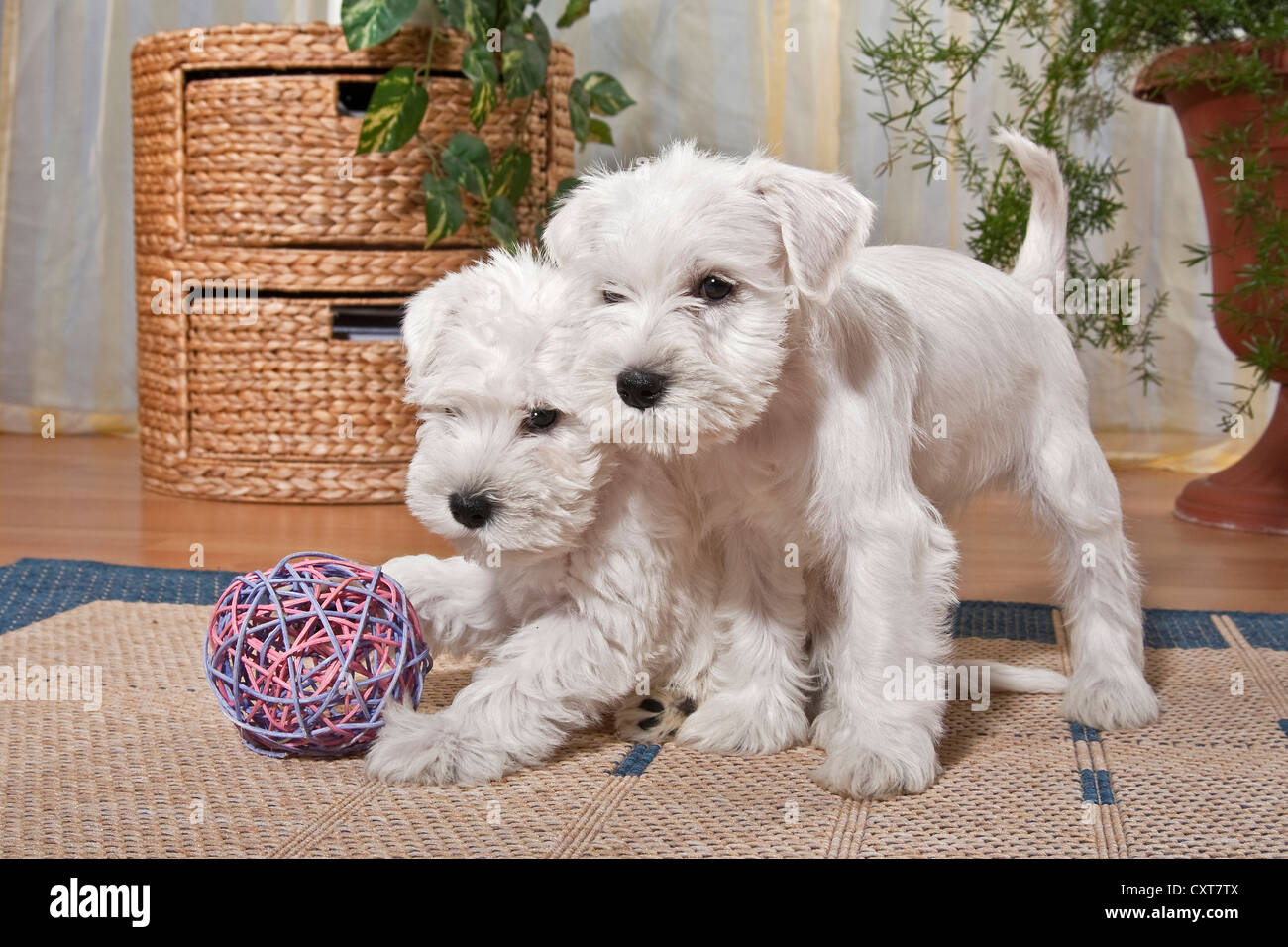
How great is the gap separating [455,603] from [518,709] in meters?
0.24

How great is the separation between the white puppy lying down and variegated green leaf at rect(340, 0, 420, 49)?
1731 mm

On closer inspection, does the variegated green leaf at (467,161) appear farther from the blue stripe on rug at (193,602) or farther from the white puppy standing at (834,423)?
the white puppy standing at (834,423)

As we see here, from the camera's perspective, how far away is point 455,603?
1.88 metres

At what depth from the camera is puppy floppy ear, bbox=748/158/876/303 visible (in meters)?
1.59

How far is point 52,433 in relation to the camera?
16.3 ft

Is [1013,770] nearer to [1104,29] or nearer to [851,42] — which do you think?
[1104,29]

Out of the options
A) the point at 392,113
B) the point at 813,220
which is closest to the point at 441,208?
the point at 392,113

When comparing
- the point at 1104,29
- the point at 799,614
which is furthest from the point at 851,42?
the point at 799,614

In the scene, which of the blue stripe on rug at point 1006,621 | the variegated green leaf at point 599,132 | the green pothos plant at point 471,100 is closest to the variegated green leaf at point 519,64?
the green pothos plant at point 471,100

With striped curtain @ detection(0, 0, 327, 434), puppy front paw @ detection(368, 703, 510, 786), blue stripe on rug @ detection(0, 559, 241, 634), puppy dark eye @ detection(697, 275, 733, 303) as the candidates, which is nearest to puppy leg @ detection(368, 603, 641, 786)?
puppy front paw @ detection(368, 703, 510, 786)

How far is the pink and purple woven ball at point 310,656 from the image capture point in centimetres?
165

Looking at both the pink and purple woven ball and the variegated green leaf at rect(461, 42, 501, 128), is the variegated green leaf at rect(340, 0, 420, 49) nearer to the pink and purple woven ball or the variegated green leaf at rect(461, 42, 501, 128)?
the variegated green leaf at rect(461, 42, 501, 128)

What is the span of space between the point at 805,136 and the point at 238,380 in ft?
6.66

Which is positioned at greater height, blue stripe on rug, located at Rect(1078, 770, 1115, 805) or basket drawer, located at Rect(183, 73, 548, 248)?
basket drawer, located at Rect(183, 73, 548, 248)
